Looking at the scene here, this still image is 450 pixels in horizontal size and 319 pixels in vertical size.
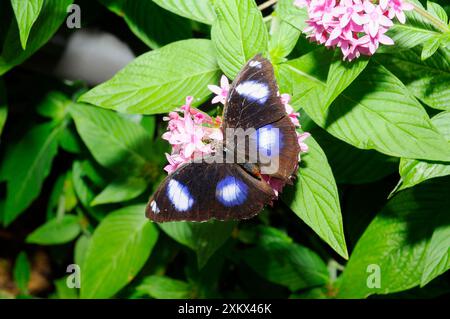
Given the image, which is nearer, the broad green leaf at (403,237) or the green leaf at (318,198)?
the green leaf at (318,198)

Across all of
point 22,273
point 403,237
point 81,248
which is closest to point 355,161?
point 403,237

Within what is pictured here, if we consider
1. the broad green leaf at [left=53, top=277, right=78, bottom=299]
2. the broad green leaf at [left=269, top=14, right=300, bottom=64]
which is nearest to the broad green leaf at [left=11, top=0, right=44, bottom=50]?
the broad green leaf at [left=269, top=14, right=300, bottom=64]

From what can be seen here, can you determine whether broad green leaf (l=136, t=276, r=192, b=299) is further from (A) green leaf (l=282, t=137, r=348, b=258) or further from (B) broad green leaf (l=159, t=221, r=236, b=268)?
(A) green leaf (l=282, t=137, r=348, b=258)

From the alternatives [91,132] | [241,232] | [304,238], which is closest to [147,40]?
[91,132]

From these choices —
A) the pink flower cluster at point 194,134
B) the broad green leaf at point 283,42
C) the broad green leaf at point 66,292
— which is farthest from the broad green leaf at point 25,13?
the broad green leaf at point 66,292

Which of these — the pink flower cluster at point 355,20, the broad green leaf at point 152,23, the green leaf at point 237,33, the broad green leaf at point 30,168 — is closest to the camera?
the pink flower cluster at point 355,20

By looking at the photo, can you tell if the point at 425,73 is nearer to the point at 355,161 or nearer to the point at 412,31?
the point at 412,31

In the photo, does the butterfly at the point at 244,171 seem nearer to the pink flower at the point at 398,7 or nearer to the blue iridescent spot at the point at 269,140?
the blue iridescent spot at the point at 269,140
